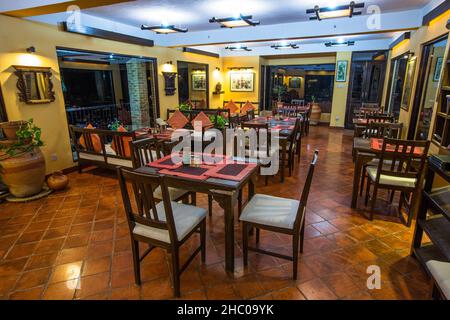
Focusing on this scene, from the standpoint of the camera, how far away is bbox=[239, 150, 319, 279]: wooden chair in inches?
79.3

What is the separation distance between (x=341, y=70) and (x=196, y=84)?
4819mm

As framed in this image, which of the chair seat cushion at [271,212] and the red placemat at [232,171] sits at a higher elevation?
the red placemat at [232,171]

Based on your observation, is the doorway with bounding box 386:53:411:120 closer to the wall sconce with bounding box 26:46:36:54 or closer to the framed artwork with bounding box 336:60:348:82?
the framed artwork with bounding box 336:60:348:82

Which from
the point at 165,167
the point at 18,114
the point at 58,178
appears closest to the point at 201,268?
the point at 165,167

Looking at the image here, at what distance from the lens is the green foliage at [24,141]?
11.3 feet

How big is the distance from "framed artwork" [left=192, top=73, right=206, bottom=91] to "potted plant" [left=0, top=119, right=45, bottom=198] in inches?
241

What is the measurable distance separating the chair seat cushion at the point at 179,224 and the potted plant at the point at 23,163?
2.46m

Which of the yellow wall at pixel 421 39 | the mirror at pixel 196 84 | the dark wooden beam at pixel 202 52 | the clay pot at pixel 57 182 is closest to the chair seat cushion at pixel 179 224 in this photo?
the clay pot at pixel 57 182

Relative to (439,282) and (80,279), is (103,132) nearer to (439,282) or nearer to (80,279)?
(80,279)

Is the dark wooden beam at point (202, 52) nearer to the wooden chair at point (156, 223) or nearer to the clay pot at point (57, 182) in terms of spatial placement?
the clay pot at point (57, 182)

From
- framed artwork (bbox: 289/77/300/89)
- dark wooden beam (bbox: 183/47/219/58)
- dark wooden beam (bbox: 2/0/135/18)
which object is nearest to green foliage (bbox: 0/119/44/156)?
dark wooden beam (bbox: 2/0/135/18)

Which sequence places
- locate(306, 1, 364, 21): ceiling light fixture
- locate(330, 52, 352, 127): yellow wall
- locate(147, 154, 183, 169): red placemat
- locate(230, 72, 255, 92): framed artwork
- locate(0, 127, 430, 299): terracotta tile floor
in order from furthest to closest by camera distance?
locate(230, 72, 255, 92): framed artwork
locate(330, 52, 352, 127): yellow wall
locate(306, 1, 364, 21): ceiling light fixture
locate(147, 154, 183, 169): red placemat
locate(0, 127, 430, 299): terracotta tile floor

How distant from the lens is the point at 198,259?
2.35m
